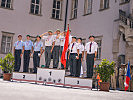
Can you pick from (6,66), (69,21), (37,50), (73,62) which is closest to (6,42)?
(69,21)

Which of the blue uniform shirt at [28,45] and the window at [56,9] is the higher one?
the window at [56,9]

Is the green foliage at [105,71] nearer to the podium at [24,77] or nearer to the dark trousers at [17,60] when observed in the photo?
the podium at [24,77]

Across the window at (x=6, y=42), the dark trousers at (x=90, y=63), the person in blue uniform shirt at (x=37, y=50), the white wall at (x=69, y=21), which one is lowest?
the dark trousers at (x=90, y=63)

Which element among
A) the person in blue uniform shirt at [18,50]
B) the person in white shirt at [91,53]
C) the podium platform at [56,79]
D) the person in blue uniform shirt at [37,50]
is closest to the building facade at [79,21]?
the person in white shirt at [91,53]

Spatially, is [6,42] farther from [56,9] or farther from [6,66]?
[6,66]

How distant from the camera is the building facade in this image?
1934 centimetres

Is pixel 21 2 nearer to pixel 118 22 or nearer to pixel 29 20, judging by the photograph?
pixel 29 20

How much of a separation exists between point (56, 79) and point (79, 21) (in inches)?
517

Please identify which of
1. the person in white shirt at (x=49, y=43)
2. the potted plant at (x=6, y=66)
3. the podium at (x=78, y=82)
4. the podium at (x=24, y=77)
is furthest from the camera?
the potted plant at (x=6, y=66)

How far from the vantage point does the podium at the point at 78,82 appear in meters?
11.2

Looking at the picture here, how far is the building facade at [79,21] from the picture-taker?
762 inches

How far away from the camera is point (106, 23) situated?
69.0 ft

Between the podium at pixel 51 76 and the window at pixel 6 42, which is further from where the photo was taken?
the window at pixel 6 42

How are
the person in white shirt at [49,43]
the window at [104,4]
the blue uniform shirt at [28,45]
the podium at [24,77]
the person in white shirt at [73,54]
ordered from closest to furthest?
1. the podium at [24,77]
2. the person in white shirt at [73,54]
3. the person in white shirt at [49,43]
4. the blue uniform shirt at [28,45]
5. the window at [104,4]
